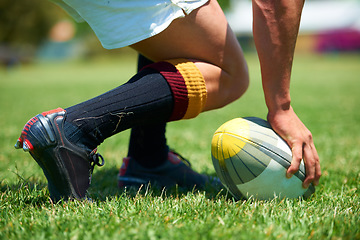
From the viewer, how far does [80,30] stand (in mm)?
54188

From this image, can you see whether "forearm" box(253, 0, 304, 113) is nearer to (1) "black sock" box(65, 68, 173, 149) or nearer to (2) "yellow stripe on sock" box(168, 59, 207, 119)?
Answer: (2) "yellow stripe on sock" box(168, 59, 207, 119)

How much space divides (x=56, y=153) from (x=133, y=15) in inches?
29.3

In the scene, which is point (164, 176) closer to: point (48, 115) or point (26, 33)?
point (48, 115)

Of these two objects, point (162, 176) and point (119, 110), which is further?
point (162, 176)

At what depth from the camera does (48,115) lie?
5.47 ft

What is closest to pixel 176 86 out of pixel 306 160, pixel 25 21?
pixel 306 160

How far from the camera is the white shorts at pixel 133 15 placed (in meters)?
1.73

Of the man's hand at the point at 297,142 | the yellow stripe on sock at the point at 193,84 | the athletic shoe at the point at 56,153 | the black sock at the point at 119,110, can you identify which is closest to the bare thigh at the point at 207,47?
the yellow stripe on sock at the point at 193,84

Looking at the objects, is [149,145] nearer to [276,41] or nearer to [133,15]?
[133,15]

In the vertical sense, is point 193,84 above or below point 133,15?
below

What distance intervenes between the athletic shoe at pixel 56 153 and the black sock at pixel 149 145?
57cm

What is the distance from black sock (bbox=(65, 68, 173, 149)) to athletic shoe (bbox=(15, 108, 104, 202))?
4 cm

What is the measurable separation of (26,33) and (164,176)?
37201 millimetres

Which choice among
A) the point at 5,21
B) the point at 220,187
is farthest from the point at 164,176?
the point at 5,21
